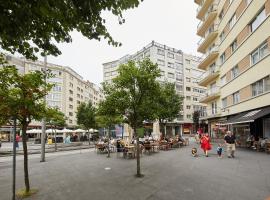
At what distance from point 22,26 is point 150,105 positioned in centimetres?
817

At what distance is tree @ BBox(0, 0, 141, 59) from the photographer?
15.5 ft

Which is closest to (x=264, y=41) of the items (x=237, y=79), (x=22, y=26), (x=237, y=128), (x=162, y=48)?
(x=237, y=79)

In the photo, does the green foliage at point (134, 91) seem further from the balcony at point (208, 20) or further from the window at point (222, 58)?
the balcony at point (208, 20)

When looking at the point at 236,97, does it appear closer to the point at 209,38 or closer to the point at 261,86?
the point at 261,86

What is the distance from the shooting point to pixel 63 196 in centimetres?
792

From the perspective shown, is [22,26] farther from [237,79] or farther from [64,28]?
[237,79]

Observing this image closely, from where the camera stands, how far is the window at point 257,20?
63.9ft

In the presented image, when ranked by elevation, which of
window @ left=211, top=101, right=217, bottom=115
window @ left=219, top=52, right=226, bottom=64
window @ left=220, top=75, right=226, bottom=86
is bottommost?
window @ left=211, top=101, right=217, bottom=115

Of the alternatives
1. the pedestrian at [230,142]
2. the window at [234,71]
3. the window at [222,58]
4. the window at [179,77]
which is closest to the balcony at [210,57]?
the window at [222,58]

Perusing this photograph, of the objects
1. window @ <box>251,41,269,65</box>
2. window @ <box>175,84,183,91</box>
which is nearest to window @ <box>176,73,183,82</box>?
window @ <box>175,84,183,91</box>

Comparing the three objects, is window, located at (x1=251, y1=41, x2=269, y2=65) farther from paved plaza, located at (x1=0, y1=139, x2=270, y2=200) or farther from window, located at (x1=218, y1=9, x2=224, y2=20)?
window, located at (x1=218, y1=9, x2=224, y2=20)

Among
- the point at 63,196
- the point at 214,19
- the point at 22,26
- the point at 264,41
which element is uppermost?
the point at 214,19

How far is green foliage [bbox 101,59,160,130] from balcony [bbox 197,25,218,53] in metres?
24.4

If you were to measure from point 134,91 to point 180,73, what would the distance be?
58.5 meters
